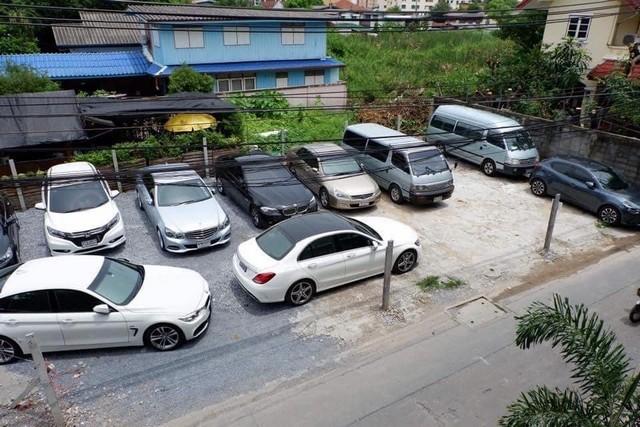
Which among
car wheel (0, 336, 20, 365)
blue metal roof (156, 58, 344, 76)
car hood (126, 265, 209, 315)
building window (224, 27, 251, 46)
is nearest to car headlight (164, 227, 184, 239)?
car hood (126, 265, 209, 315)

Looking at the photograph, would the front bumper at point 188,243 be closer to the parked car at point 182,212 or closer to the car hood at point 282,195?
the parked car at point 182,212

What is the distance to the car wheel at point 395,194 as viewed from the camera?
1453 centimetres

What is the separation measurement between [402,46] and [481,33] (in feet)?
31.2

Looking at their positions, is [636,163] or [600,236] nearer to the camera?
[600,236]

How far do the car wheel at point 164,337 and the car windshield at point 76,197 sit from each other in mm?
4879

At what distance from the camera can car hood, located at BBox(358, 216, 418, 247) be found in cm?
1058

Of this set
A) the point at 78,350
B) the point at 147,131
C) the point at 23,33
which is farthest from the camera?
the point at 23,33

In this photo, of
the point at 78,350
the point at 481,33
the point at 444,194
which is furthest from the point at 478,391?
the point at 481,33

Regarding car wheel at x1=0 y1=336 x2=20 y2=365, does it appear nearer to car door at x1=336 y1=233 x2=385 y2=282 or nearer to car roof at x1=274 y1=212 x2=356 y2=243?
car roof at x1=274 y1=212 x2=356 y2=243

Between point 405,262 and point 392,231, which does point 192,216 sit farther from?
point 405,262

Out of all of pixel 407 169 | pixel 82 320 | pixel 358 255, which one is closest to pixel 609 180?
pixel 407 169

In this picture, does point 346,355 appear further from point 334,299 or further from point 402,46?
point 402,46

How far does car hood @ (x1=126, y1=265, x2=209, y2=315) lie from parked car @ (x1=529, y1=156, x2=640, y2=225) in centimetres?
1127

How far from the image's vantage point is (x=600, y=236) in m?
12.8
